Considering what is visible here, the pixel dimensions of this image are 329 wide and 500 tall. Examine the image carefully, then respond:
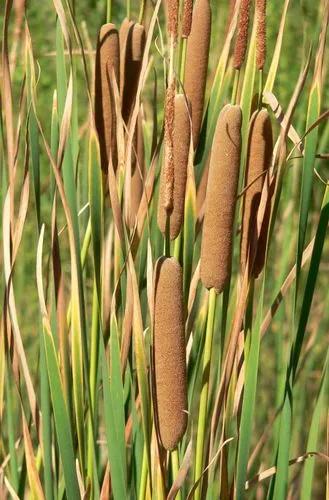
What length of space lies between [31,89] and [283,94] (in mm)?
1650

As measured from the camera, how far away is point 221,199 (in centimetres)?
75

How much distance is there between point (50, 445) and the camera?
2.94ft

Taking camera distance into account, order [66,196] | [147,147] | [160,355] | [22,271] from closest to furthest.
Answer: [160,355] < [66,196] < [147,147] < [22,271]

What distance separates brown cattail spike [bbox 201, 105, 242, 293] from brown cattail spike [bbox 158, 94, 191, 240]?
0.09 feet

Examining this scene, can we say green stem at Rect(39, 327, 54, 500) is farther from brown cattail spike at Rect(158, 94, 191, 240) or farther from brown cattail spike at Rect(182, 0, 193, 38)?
brown cattail spike at Rect(182, 0, 193, 38)

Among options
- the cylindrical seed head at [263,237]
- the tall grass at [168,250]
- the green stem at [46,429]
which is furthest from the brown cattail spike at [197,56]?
the green stem at [46,429]

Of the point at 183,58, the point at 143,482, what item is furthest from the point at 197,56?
the point at 143,482

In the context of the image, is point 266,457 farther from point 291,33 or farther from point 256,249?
point 256,249

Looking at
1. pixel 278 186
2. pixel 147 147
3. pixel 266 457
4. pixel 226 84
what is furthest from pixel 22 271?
pixel 278 186

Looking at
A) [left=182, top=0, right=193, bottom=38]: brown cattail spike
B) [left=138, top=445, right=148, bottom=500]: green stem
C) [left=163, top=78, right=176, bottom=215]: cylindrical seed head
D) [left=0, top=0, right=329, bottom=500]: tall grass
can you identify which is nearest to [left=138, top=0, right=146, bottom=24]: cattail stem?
[left=0, top=0, right=329, bottom=500]: tall grass

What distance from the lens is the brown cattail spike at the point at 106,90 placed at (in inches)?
34.0

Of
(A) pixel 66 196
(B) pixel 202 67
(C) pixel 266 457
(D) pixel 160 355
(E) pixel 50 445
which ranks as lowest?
(C) pixel 266 457

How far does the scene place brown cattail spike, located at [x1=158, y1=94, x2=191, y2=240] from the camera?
2.53 feet

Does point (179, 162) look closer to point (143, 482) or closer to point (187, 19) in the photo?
point (187, 19)
